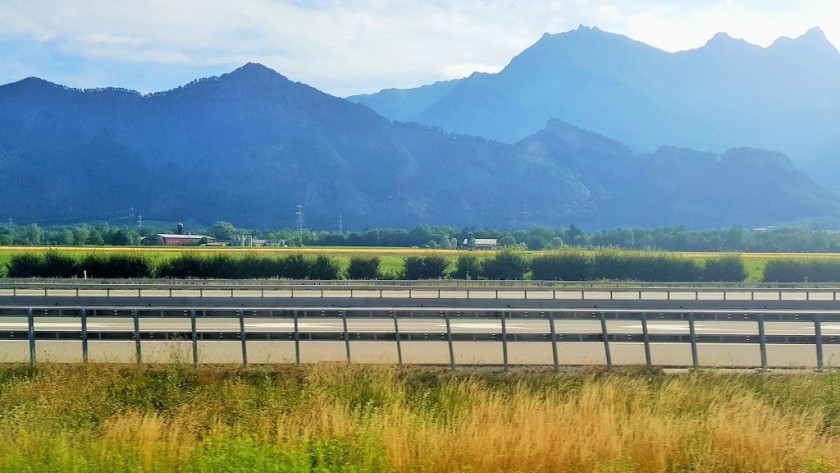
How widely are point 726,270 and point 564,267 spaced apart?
11210 millimetres

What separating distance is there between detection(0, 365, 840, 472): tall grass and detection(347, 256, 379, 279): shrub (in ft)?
121

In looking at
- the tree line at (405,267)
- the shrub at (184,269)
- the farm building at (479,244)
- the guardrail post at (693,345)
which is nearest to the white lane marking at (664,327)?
the guardrail post at (693,345)

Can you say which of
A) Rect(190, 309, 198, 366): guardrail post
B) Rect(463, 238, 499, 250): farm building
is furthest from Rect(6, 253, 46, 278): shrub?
Rect(463, 238, 499, 250): farm building

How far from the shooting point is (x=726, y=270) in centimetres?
5275

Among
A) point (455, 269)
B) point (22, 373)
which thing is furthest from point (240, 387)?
point (455, 269)

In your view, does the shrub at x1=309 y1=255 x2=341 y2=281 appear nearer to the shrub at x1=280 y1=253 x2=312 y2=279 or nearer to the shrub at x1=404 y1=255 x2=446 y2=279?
the shrub at x1=280 y1=253 x2=312 y2=279

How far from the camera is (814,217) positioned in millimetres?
182375

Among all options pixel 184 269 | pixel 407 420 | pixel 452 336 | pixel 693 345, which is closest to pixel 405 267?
pixel 184 269

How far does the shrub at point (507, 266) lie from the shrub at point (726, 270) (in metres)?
12.7

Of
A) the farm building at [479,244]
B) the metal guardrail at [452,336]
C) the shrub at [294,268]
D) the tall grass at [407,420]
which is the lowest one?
the tall grass at [407,420]

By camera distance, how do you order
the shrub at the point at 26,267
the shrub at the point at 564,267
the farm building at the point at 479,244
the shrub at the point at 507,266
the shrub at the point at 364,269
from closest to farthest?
the shrub at the point at 26,267 → the shrub at the point at 364,269 → the shrub at the point at 564,267 → the shrub at the point at 507,266 → the farm building at the point at 479,244

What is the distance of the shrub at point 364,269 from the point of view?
170ft

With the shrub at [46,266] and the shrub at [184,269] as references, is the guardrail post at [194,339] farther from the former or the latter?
the shrub at [46,266]

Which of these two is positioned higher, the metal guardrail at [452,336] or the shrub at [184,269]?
the shrub at [184,269]
